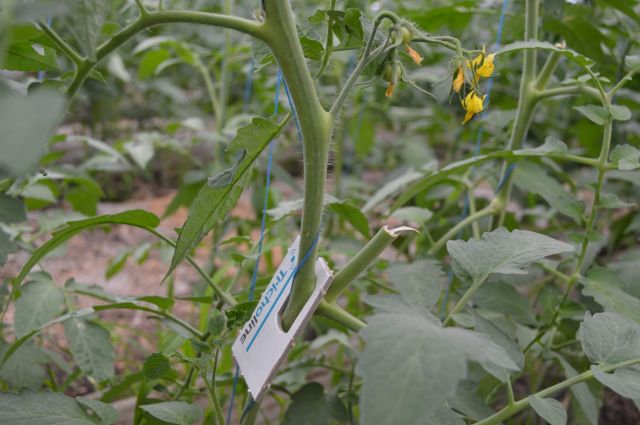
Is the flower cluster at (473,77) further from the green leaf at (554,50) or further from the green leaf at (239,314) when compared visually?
the green leaf at (239,314)

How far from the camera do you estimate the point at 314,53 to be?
71 cm

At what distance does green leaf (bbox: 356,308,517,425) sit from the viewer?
46cm

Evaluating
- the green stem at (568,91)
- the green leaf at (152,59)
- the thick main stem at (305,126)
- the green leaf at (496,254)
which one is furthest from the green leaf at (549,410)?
the green leaf at (152,59)

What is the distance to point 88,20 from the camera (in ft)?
1.65

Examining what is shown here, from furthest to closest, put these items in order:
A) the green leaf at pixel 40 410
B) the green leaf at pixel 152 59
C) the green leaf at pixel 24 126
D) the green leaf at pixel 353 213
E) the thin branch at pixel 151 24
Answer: the green leaf at pixel 152 59 → the green leaf at pixel 353 213 → the green leaf at pixel 40 410 → the thin branch at pixel 151 24 → the green leaf at pixel 24 126

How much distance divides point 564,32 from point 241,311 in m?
0.79

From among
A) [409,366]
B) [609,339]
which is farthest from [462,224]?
[409,366]

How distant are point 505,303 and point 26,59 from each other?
0.68m

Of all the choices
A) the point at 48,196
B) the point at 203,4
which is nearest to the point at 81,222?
the point at 48,196

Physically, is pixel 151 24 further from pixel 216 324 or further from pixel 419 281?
pixel 419 281

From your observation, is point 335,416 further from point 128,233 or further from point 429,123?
point 128,233

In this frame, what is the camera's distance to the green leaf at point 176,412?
0.72 m

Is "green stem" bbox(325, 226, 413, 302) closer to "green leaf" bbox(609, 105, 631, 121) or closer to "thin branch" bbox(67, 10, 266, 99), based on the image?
"thin branch" bbox(67, 10, 266, 99)

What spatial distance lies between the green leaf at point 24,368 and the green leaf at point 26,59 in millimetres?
418
